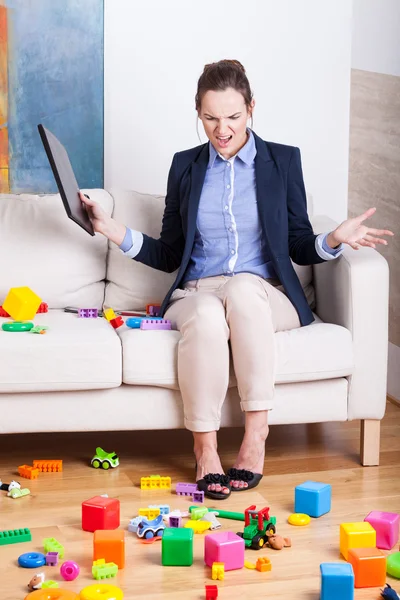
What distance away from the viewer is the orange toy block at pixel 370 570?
5.79ft

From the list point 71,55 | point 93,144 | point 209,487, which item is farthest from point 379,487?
point 71,55

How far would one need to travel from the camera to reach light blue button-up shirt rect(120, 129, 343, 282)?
259cm

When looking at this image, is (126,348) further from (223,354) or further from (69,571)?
(69,571)

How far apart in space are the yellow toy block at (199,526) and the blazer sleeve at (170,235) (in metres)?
0.89

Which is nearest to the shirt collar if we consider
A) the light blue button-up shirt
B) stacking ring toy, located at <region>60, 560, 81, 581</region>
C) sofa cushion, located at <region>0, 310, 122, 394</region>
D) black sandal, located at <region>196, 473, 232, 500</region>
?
the light blue button-up shirt

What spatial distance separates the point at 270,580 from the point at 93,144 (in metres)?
1.96

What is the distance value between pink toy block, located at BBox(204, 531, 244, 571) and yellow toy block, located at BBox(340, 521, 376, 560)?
8.7 inches

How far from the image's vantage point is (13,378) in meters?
2.31

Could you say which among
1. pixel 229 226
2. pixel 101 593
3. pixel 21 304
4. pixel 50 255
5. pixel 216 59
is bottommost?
pixel 101 593

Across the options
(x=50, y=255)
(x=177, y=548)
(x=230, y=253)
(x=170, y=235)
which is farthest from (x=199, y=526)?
(x=50, y=255)

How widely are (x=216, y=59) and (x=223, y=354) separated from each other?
1.51 metres

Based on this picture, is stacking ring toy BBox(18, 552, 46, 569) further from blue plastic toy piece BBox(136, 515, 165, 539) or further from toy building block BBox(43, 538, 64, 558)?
blue plastic toy piece BBox(136, 515, 165, 539)

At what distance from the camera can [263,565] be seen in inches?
72.5

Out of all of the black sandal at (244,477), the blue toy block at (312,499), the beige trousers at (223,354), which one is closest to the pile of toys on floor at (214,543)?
the blue toy block at (312,499)
